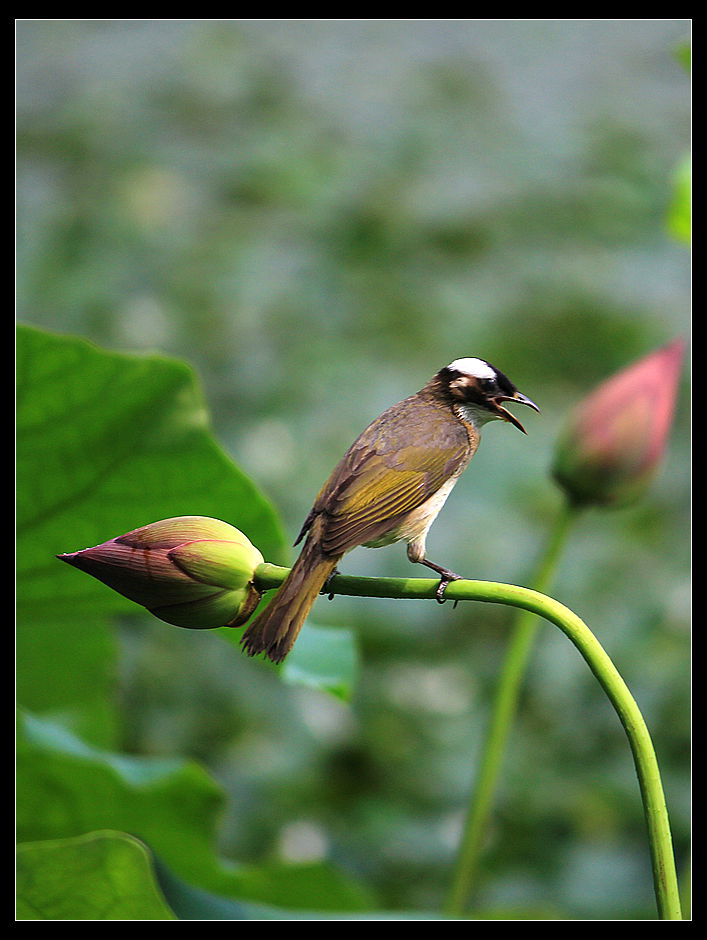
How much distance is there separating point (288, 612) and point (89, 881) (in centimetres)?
24

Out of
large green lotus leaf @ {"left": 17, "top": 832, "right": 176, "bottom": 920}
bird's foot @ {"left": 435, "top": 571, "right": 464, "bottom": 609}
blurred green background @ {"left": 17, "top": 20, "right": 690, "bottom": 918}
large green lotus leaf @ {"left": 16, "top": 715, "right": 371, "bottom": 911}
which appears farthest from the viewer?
blurred green background @ {"left": 17, "top": 20, "right": 690, "bottom": 918}

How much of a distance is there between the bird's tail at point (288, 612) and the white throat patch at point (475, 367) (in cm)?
7

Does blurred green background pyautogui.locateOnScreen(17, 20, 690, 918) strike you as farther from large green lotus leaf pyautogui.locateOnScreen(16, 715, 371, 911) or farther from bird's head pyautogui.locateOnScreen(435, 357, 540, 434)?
bird's head pyautogui.locateOnScreen(435, 357, 540, 434)

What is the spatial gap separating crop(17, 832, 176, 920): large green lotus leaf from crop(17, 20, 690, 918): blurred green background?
31 cm

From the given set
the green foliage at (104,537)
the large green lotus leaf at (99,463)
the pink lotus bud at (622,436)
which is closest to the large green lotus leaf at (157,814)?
the green foliage at (104,537)

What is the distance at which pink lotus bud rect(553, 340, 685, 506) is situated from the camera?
0.43m

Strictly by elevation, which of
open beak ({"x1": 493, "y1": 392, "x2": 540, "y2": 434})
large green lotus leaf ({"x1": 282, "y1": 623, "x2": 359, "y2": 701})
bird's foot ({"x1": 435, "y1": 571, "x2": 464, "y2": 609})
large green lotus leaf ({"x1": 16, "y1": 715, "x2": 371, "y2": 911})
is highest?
open beak ({"x1": 493, "y1": 392, "x2": 540, "y2": 434})

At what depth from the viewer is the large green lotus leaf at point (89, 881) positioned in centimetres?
38

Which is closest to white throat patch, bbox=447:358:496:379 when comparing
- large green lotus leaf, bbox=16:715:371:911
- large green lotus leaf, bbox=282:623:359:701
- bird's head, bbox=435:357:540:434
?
bird's head, bbox=435:357:540:434

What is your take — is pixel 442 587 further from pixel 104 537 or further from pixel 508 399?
pixel 104 537

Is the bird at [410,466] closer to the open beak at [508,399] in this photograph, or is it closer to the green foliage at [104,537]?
the open beak at [508,399]

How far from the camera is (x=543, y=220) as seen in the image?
1082mm
